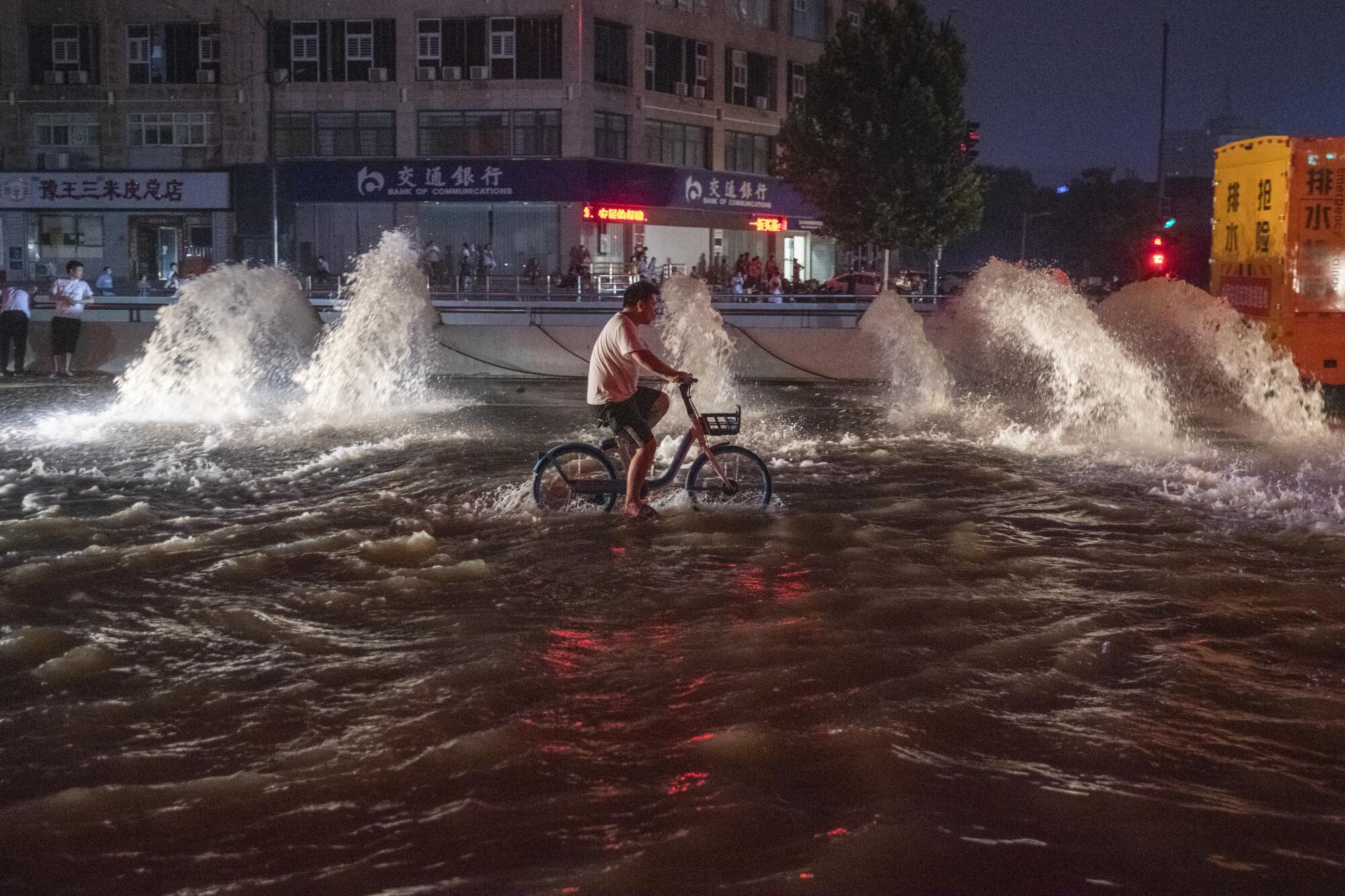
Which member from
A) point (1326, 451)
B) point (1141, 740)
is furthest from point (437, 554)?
point (1326, 451)

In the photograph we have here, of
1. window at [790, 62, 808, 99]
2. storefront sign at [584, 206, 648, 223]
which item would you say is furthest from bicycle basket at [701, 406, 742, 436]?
window at [790, 62, 808, 99]

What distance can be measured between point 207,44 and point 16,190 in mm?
8432

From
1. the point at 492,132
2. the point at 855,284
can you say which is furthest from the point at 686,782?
the point at 492,132

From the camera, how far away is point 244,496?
10984 millimetres

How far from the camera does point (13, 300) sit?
20.9 metres

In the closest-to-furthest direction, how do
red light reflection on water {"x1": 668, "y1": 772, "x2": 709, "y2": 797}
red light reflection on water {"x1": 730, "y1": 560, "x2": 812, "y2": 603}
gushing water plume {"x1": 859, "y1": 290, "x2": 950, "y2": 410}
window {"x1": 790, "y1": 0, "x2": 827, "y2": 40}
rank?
red light reflection on water {"x1": 668, "y1": 772, "x2": 709, "y2": 797}
red light reflection on water {"x1": 730, "y1": 560, "x2": 812, "y2": 603}
gushing water plume {"x1": 859, "y1": 290, "x2": 950, "y2": 410}
window {"x1": 790, "y1": 0, "x2": 827, "y2": 40}

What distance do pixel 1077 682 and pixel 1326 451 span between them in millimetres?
8732

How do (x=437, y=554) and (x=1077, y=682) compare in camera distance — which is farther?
(x=437, y=554)

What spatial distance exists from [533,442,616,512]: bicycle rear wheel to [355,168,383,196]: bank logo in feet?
124

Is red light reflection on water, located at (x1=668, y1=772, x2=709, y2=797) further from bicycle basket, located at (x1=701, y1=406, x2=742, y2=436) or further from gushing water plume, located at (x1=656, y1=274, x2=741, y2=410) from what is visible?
gushing water plume, located at (x1=656, y1=274, x2=741, y2=410)

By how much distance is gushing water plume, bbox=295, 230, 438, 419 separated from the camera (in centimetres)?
1767

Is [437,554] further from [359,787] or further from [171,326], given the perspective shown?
[171,326]

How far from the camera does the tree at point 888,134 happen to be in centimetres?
4016

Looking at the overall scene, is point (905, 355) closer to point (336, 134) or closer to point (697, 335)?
point (697, 335)
